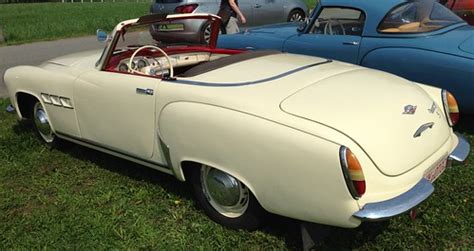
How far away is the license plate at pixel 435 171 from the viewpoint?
2.64 m

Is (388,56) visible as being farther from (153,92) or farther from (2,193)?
(2,193)

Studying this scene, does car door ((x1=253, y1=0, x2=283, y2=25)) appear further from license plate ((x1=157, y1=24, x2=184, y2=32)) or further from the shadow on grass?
the shadow on grass

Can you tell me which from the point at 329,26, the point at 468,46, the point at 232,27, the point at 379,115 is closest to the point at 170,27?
the point at 329,26

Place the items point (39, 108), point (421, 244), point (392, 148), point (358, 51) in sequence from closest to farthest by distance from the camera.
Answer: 1. point (392, 148)
2. point (421, 244)
3. point (39, 108)
4. point (358, 51)

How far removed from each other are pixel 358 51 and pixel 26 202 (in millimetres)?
3201

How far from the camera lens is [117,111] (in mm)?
3373

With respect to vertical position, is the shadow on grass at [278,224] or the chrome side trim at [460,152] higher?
the chrome side trim at [460,152]

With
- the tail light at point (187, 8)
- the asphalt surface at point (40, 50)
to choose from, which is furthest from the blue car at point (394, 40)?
the asphalt surface at point (40, 50)

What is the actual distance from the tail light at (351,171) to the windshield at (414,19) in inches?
102

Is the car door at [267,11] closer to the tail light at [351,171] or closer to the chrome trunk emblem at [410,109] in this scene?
the chrome trunk emblem at [410,109]

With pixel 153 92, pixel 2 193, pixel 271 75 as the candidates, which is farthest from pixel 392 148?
pixel 2 193

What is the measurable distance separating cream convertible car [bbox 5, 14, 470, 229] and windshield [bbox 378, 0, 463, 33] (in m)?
1.43

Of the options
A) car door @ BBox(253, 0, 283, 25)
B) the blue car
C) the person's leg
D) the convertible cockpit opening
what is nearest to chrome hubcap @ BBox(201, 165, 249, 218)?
the convertible cockpit opening

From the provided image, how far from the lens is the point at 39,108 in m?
4.34
